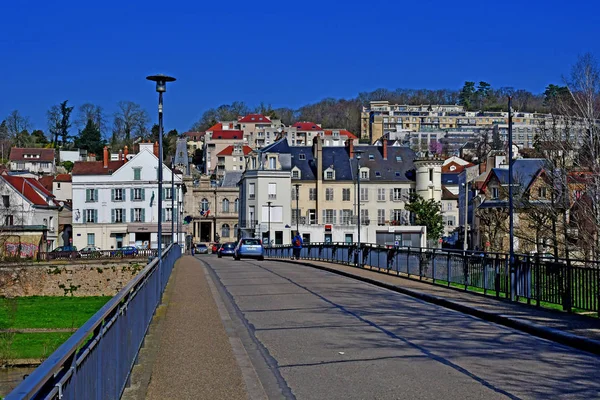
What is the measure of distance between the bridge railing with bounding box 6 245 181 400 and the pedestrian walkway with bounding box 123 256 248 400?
0.37 meters

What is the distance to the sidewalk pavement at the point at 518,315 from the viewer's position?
13.4 metres

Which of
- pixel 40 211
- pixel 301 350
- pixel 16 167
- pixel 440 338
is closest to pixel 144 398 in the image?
pixel 301 350

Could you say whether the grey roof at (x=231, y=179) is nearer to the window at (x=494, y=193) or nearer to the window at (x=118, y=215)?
the window at (x=118, y=215)

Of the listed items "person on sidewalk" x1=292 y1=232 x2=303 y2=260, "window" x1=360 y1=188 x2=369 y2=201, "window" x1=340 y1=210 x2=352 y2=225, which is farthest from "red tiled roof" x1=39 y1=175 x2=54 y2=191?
"person on sidewalk" x1=292 y1=232 x2=303 y2=260

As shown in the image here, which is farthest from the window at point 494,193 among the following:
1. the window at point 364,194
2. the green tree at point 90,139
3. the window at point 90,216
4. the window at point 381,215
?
the green tree at point 90,139

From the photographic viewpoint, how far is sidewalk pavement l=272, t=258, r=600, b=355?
43.8ft

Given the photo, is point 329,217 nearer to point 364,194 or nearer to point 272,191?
point 364,194

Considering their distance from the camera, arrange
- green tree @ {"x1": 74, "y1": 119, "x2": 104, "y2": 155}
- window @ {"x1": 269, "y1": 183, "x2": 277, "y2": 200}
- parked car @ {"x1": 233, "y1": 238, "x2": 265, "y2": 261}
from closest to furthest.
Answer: parked car @ {"x1": 233, "y1": 238, "x2": 265, "y2": 261} < window @ {"x1": 269, "y1": 183, "x2": 277, "y2": 200} < green tree @ {"x1": 74, "y1": 119, "x2": 104, "y2": 155}

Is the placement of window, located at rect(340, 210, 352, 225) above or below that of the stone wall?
above

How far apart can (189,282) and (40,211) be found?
62.5 m

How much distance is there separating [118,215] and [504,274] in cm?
7336

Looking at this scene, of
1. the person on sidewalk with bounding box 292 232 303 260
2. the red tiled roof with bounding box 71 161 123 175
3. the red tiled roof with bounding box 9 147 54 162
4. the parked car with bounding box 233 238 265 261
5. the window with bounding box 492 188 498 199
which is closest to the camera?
the person on sidewalk with bounding box 292 232 303 260

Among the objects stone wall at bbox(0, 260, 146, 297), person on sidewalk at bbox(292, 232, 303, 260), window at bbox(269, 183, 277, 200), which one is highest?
window at bbox(269, 183, 277, 200)

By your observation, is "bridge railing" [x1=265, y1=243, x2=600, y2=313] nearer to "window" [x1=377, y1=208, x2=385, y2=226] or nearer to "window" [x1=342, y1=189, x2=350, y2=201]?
"window" [x1=342, y1=189, x2=350, y2=201]
